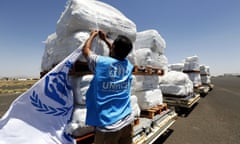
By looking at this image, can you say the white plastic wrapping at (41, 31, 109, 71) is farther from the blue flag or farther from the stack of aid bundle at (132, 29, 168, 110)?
the stack of aid bundle at (132, 29, 168, 110)

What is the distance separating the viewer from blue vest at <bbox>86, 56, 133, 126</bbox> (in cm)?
124

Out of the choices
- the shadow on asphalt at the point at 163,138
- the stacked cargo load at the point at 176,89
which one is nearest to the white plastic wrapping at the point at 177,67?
the stacked cargo load at the point at 176,89

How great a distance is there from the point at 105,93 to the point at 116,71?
21 centimetres

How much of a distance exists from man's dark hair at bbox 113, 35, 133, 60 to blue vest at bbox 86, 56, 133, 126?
0.23 ft

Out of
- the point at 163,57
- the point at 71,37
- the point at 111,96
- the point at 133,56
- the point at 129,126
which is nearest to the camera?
the point at 111,96

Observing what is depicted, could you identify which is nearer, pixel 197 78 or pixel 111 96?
pixel 111 96

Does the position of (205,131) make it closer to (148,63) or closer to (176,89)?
(176,89)

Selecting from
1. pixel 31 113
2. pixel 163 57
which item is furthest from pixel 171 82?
pixel 31 113

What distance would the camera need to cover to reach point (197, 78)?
31.6 ft

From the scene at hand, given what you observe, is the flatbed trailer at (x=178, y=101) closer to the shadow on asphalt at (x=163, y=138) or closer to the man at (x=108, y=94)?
the shadow on asphalt at (x=163, y=138)

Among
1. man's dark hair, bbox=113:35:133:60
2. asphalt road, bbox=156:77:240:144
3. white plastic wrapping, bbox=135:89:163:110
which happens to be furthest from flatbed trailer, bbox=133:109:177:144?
man's dark hair, bbox=113:35:133:60

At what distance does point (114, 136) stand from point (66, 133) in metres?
0.62

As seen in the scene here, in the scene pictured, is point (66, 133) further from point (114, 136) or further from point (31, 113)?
point (114, 136)

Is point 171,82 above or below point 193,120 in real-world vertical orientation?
above
